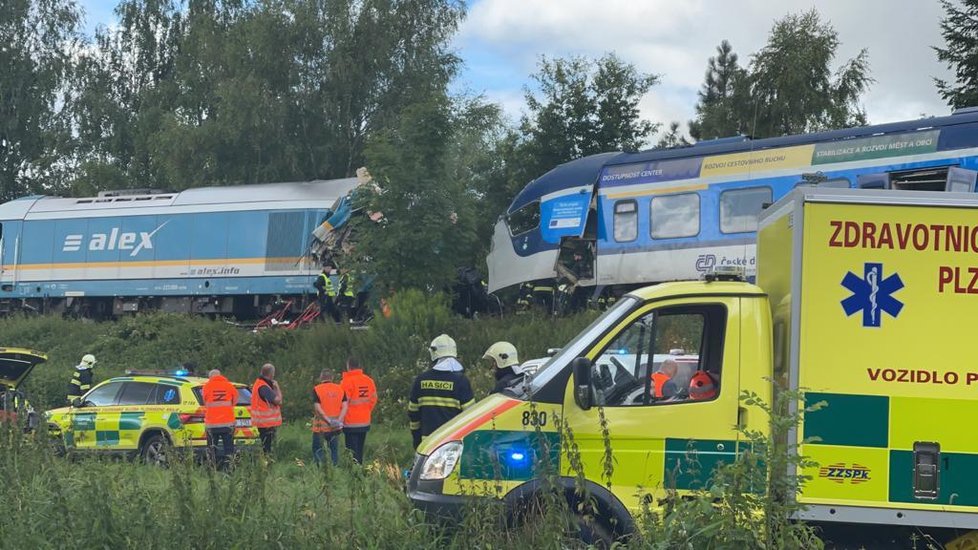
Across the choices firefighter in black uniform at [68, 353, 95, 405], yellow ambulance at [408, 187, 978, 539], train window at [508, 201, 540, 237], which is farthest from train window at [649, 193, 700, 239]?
yellow ambulance at [408, 187, 978, 539]

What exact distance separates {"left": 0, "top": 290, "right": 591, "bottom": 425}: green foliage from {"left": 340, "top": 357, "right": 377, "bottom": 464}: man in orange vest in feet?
15.4

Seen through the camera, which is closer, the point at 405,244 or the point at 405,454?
the point at 405,454

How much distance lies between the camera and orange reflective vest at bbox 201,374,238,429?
44.9ft

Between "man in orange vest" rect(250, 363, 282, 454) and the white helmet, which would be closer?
the white helmet

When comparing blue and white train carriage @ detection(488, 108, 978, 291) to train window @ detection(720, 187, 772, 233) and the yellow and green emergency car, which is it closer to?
train window @ detection(720, 187, 772, 233)

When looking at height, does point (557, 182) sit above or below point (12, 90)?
below

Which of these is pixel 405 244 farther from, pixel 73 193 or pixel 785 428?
pixel 73 193

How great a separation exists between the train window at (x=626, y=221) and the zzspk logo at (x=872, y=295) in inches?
556

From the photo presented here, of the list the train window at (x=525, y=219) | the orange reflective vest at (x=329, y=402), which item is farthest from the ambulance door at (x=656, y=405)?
the train window at (x=525, y=219)

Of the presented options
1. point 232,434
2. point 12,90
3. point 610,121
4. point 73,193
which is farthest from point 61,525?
point 12,90

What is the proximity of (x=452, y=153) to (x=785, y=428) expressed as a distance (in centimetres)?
1894

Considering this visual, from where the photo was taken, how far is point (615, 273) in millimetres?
20844

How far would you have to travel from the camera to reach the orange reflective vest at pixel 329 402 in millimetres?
13047

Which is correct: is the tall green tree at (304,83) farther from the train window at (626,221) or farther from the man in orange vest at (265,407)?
the man in orange vest at (265,407)
